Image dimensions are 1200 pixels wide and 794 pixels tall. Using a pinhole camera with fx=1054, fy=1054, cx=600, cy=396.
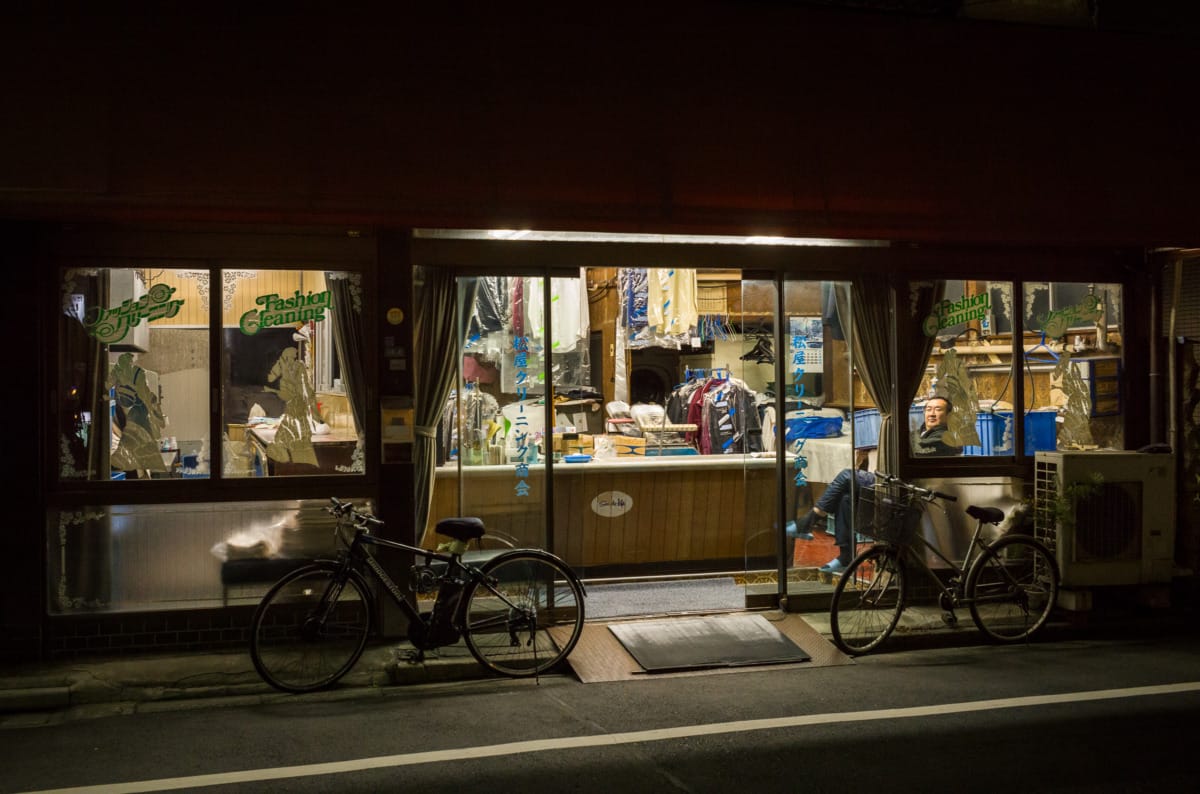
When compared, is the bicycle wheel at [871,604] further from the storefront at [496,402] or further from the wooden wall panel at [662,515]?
the wooden wall panel at [662,515]

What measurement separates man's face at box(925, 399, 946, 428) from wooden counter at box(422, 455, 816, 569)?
148cm

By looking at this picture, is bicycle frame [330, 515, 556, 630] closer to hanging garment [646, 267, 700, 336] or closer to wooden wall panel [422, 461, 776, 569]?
wooden wall panel [422, 461, 776, 569]

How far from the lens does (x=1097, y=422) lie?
10.5 meters

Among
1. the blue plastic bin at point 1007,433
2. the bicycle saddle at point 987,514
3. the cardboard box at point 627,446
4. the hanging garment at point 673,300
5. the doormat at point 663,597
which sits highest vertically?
the hanging garment at point 673,300

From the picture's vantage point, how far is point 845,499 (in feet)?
Result: 32.6

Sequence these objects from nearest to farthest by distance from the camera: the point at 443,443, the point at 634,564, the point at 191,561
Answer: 1. the point at 191,561
2. the point at 443,443
3. the point at 634,564

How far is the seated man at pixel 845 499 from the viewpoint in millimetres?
9875

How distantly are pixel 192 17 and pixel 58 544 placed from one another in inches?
166

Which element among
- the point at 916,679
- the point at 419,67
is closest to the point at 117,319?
the point at 419,67

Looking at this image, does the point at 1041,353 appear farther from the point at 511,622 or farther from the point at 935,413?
the point at 511,622

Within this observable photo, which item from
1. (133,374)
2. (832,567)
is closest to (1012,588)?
(832,567)

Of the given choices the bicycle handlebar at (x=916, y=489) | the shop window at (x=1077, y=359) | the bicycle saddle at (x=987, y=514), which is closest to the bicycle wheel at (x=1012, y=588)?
the bicycle saddle at (x=987, y=514)

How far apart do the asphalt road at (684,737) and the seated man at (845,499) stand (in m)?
1.81

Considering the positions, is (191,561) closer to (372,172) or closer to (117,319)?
(117,319)
